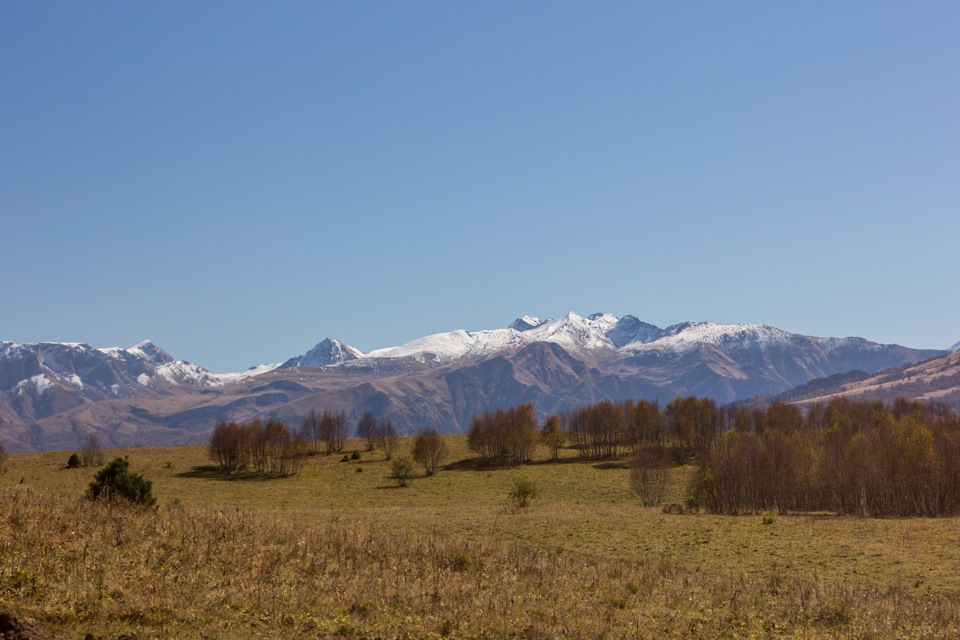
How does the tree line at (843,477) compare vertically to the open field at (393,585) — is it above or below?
below

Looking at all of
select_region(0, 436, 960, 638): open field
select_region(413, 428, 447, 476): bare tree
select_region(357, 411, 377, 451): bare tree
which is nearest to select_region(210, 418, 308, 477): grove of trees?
select_region(413, 428, 447, 476): bare tree

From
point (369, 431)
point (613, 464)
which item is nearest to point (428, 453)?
point (613, 464)

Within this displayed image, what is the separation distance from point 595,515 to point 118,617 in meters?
44.7

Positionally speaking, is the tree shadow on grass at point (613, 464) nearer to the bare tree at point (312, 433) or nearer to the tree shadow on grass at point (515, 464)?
the tree shadow on grass at point (515, 464)

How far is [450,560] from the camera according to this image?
20.8m

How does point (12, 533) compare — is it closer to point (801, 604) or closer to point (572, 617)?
point (572, 617)

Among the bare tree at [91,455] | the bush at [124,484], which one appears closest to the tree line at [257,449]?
the bare tree at [91,455]

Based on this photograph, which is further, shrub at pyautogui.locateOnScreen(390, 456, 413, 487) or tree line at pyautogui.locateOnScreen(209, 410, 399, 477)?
tree line at pyautogui.locateOnScreen(209, 410, 399, 477)

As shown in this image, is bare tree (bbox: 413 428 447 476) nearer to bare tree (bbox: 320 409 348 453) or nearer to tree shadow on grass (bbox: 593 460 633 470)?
tree shadow on grass (bbox: 593 460 633 470)

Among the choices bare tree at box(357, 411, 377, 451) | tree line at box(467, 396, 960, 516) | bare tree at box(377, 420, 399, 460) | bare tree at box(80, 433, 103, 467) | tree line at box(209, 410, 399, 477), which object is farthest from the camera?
bare tree at box(357, 411, 377, 451)

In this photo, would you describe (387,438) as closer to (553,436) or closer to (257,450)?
(257,450)

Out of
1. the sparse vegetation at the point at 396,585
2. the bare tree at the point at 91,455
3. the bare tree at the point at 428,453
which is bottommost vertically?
the bare tree at the point at 428,453

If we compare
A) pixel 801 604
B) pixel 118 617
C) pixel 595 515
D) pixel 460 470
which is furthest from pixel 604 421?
pixel 118 617

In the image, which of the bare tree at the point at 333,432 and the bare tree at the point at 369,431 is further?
the bare tree at the point at 369,431
